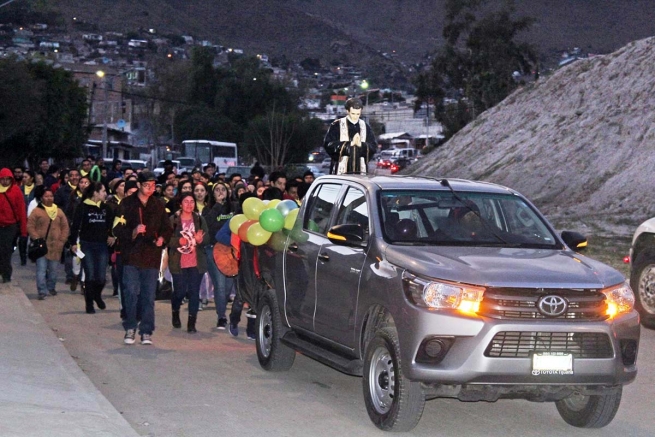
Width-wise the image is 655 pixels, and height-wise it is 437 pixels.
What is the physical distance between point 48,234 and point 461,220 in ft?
30.3

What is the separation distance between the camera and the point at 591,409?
27.0 ft

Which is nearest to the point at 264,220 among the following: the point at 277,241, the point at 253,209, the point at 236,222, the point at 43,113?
the point at 277,241

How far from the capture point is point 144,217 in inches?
471

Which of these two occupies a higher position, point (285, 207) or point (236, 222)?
point (285, 207)

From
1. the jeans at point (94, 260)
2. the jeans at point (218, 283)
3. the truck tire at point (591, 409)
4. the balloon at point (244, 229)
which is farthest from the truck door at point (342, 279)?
the jeans at point (94, 260)

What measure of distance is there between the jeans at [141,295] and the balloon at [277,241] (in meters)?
1.76

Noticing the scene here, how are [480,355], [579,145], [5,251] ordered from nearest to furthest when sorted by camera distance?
[480,355] → [5,251] → [579,145]

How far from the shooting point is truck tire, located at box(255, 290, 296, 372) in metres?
10.3

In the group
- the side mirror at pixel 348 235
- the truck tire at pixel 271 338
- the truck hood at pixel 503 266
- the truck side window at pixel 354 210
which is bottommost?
the truck tire at pixel 271 338

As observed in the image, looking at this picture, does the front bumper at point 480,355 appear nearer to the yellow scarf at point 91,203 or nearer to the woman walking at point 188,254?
the woman walking at point 188,254

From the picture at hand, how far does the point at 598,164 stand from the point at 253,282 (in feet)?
91.1

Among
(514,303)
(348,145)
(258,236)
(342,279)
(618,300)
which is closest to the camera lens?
(514,303)

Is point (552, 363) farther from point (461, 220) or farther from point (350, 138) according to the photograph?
point (350, 138)

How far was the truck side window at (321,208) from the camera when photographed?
31.9ft
